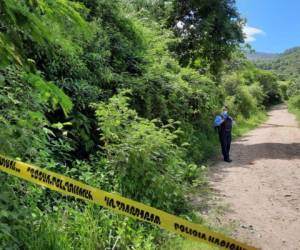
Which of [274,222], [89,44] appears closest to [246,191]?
[274,222]

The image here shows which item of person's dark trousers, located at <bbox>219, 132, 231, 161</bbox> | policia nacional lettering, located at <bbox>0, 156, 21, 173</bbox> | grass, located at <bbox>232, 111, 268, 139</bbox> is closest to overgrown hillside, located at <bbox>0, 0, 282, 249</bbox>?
policia nacional lettering, located at <bbox>0, 156, 21, 173</bbox>

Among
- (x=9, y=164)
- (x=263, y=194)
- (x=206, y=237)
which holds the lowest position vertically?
(x=263, y=194)

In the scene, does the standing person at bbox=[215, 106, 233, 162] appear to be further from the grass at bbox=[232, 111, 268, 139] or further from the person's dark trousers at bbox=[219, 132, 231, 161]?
the grass at bbox=[232, 111, 268, 139]

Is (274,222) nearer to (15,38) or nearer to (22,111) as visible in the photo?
(22,111)

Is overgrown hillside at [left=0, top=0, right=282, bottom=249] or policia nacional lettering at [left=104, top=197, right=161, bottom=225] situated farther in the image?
overgrown hillside at [left=0, top=0, right=282, bottom=249]

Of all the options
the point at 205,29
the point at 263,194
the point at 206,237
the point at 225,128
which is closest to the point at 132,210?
the point at 206,237

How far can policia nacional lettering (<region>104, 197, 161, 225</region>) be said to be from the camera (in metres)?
3.07

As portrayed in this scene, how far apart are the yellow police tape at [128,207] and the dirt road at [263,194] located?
350 cm

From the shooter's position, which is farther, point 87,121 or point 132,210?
point 87,121

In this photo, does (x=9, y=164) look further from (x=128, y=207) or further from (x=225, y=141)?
(x=225, y=141)

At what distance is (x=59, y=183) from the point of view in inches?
132

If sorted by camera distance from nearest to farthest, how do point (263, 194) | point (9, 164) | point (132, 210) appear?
point (132, 210), point (9, 164), point (263, 194)

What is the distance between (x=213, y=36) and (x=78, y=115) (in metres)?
13.1

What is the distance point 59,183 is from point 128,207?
0.60 m
